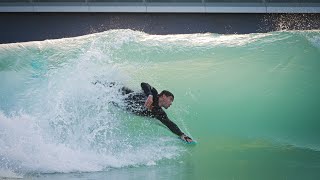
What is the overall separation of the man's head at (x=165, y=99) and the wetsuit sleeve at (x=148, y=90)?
0.07 m

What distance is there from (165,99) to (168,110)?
0.13 metres

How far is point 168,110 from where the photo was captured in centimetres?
647

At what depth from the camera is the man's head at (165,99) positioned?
639 centimetres

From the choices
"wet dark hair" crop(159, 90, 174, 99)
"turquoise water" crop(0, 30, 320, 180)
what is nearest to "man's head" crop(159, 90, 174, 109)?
"wet dark hair" crop(159, 90, 174, 99)

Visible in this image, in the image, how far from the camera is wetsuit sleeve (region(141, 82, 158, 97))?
638 cm

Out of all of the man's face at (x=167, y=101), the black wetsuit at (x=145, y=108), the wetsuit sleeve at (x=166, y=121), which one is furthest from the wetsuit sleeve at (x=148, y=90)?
the wetsuit sleeve at (x=166, y=121)

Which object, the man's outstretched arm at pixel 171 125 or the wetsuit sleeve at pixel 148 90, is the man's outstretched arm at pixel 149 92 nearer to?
the wetsuit sleeve at pixel 148 90

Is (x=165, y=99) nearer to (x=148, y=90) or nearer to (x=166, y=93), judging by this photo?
(x=166, y=93)

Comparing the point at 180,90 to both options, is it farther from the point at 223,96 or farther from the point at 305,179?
the point at 305,179

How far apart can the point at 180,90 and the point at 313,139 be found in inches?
61.1

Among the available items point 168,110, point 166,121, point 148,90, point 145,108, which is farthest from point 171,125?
point 148,90

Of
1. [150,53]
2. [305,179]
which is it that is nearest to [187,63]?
[150,53]

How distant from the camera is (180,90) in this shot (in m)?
6.70

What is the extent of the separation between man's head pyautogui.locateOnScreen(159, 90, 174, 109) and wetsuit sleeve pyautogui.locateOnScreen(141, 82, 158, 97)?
2.8 inches
